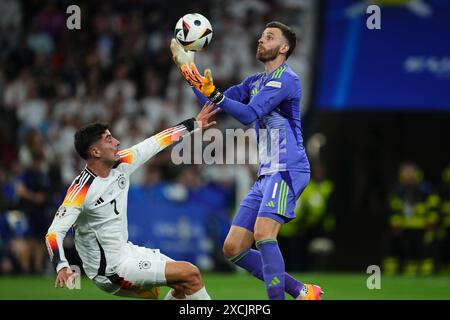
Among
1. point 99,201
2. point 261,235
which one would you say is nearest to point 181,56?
point 99,201

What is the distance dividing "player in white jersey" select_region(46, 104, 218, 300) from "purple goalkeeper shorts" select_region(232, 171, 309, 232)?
0.81 metres

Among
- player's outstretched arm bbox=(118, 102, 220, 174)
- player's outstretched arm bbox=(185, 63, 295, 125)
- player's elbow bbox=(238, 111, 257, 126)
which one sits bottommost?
player's outstretched arm bbox=(118, 102, 220, 174)

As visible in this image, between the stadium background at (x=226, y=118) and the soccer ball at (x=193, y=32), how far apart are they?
5.25 m

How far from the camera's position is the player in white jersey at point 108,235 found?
671 centimetres

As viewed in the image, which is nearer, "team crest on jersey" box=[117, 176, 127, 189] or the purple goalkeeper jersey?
"team crest on jersey" box=[117, 176, 127, 189]

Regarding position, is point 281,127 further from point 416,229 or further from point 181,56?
point 416,229

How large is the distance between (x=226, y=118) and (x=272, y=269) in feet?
28.3

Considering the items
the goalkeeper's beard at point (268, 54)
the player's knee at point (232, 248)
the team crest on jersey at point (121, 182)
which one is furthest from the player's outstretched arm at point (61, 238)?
the goalkeeper's beard at point (268, 54)

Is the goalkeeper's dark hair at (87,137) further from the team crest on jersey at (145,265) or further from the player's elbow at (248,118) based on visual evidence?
the player's elbow at (248,118)

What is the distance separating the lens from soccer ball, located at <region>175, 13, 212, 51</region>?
755 cm

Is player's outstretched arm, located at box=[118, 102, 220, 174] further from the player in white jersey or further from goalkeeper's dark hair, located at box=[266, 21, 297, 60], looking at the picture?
goalkeeper's dark hair, located at box=[266, 21, 297, 60]

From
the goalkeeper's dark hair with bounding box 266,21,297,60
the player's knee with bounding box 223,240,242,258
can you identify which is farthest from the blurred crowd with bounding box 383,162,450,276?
the player's knee with bounding box 223,240,242,258

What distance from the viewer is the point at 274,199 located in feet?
23.5
